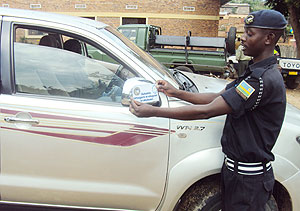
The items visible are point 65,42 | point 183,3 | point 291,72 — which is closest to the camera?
point 65,42

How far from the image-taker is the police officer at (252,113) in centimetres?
174

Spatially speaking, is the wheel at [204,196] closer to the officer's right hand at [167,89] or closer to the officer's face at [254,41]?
the officer's right hand at [167,89]

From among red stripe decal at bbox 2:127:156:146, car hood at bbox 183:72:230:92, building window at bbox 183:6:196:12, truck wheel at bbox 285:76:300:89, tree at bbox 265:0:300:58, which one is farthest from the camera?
building window at bbox 183:6:196:12

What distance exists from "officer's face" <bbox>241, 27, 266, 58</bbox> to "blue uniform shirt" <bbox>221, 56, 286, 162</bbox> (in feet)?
0.25

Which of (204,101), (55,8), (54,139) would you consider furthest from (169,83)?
(55,8)

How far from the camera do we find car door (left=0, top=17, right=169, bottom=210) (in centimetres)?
221

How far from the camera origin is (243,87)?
1737 mm

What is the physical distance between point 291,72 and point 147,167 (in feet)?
32.3

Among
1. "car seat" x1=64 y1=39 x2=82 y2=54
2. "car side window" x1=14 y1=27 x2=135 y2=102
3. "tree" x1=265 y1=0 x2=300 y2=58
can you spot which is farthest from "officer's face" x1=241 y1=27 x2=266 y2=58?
"tree" x1=265 y1=0 x2=300 y2=58

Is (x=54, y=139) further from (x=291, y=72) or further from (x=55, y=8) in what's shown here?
(x=55, y=8)

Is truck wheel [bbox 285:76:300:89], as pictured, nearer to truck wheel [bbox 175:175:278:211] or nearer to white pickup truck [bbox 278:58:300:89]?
white pickup truck [bbox 278:58:300:89]

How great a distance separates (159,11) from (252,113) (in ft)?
61.8

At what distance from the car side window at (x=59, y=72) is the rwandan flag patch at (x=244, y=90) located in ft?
2.90

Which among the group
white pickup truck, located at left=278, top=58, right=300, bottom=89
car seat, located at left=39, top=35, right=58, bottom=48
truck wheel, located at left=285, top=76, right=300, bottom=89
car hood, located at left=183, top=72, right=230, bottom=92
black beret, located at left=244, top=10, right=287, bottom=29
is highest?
black beret, located at left=244, top=10, right=287, bottom=29
